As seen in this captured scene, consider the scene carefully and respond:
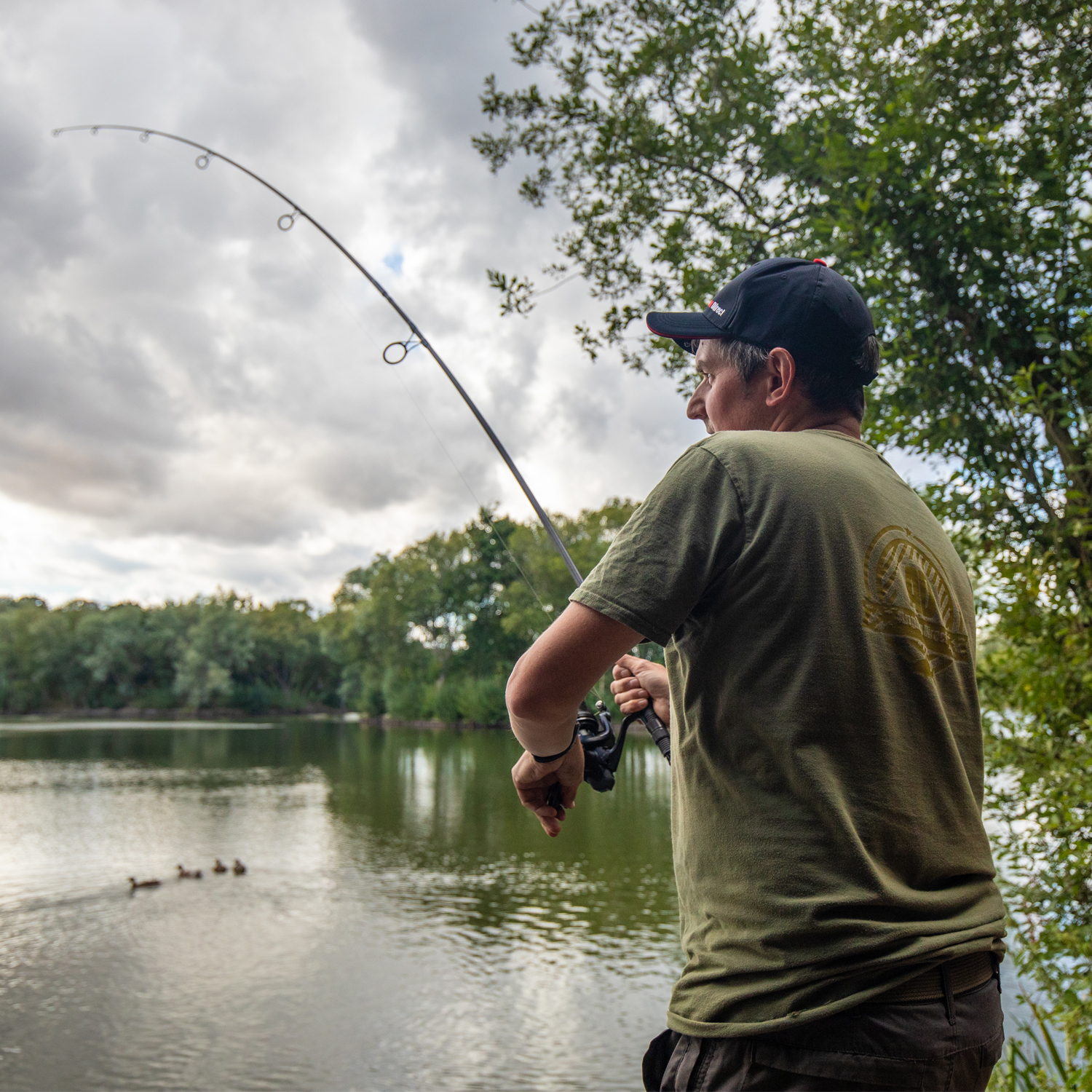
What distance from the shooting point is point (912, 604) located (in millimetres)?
1184

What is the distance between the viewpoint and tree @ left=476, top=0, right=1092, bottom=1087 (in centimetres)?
367

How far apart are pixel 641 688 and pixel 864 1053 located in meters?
0.85

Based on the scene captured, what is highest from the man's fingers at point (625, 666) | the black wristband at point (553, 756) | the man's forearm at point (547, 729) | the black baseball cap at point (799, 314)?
the black baseball cap at point (799, 314)

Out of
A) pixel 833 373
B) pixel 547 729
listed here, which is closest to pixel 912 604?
pixel 833 373

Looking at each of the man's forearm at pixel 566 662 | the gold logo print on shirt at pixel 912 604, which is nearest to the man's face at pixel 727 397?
the gold logo print on shirt at pixel 912 604

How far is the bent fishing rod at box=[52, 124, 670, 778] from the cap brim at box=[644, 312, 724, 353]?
473 mm

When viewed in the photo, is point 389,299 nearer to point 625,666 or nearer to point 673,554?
point 625,666

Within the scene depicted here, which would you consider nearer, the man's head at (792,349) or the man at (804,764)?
the man at (804,764)

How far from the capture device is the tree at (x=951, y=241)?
367cm

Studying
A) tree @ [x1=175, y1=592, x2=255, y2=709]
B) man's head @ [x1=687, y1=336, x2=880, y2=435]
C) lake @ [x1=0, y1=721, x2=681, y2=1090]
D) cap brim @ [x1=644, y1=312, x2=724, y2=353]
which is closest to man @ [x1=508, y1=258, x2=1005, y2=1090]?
man's head @ [x1=687, y1=336, x2=880, y2=435]

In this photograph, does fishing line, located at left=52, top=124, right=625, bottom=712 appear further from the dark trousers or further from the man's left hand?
the dark trousers

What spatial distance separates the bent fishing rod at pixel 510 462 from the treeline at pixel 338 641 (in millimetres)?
28246

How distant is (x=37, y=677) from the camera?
6788 cm

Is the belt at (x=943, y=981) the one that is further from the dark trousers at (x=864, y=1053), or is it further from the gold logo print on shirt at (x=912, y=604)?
the gold logo print on shirt at (x=912, y=604)
